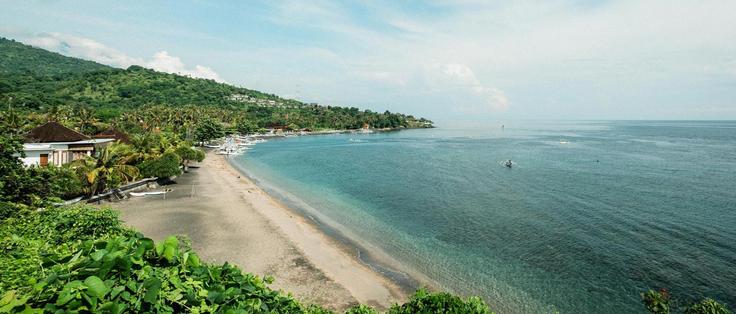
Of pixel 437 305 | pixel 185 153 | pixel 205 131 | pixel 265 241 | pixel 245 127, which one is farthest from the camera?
pixel 245 127

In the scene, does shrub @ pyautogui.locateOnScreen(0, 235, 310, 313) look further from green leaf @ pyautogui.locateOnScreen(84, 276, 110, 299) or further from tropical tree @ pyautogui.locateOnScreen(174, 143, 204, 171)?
tropical tree @ pyautogui.locateOnScreen(174, 143, 204, 171)

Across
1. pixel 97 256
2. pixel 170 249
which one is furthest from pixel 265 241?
pixel 97 256

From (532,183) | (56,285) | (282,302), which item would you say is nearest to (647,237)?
(532,183)

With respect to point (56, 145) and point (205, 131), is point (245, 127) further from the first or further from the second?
point (56, 145)

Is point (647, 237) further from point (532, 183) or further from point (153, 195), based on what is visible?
point (153, 195)

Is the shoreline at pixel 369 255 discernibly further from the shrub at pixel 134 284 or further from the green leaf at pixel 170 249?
the green leaf at pixel 170 249

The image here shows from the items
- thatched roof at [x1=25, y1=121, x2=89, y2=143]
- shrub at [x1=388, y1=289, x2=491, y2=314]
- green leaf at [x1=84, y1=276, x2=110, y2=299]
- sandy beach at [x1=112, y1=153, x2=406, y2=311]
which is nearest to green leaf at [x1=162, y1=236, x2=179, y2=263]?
green leaf at [x1=84, y1=276, x2=110, y2=299]
